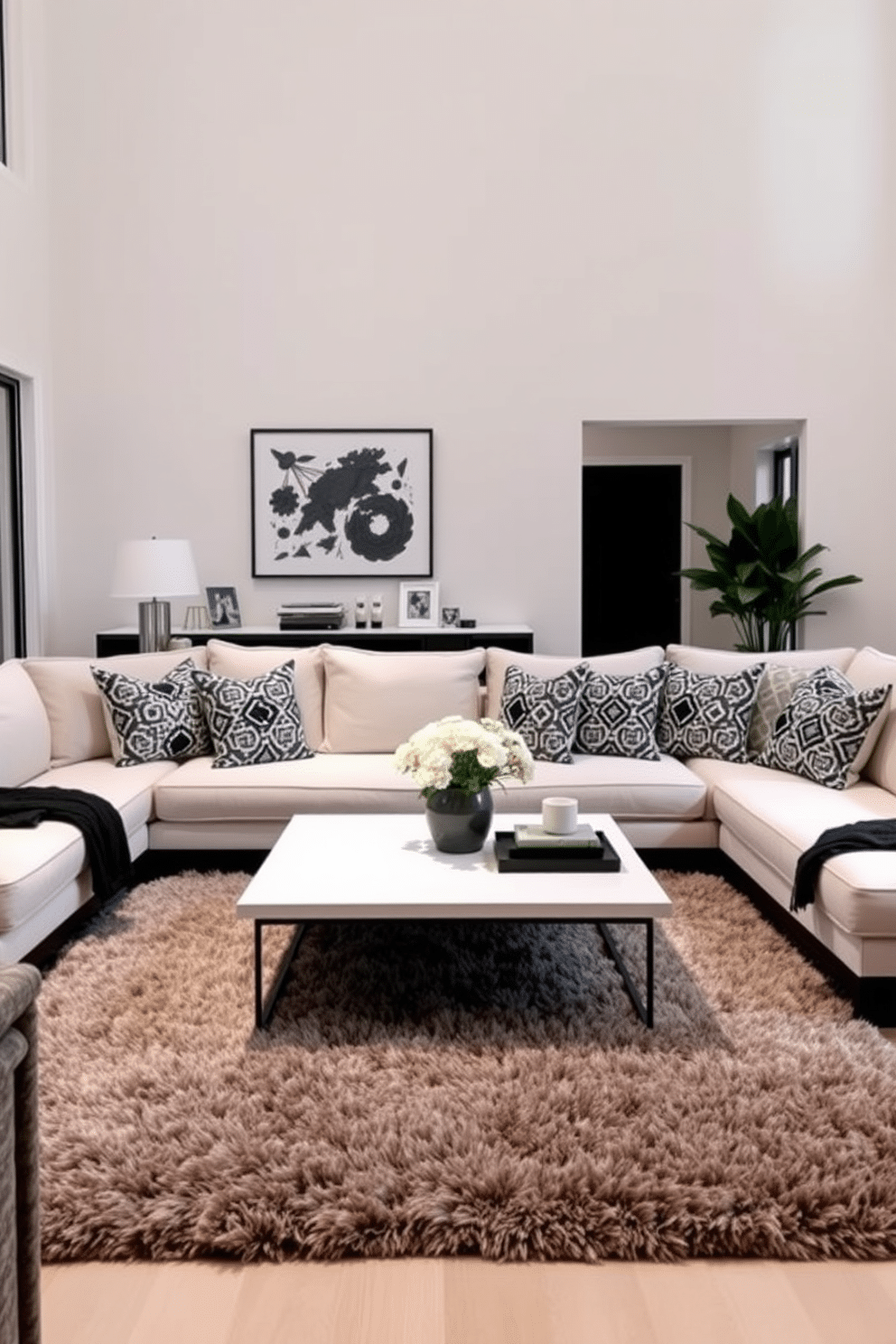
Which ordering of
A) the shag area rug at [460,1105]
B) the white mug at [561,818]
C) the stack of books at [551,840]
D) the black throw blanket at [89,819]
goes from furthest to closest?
1. the black throw blanket at [89,819]
2. the white mug at [561,818]
3. the stack of books at [551,840]
4. the shag area rug at [460,1105]

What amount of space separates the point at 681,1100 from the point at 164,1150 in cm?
105

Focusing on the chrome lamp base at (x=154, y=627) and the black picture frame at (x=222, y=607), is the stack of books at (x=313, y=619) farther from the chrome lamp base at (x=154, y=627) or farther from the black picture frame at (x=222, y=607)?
the chrome lamp base at (x=154, y=627)

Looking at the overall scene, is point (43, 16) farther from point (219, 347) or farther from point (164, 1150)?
point (164, 1150)

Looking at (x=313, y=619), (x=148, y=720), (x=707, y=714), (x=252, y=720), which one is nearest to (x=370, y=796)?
(x=252, y=720)

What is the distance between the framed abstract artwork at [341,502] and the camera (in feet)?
20.1

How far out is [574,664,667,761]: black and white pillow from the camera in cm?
450

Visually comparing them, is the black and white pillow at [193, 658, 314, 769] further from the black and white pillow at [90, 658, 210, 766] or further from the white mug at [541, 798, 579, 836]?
the white mug at [541, 798, 579, 836]

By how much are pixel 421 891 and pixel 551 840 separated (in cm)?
42

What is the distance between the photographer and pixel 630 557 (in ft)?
29.3

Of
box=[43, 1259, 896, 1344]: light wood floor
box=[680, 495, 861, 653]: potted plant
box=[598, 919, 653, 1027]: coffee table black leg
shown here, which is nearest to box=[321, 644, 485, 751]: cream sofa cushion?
box=[598, 919, 653, 1027]: coffee table black leg

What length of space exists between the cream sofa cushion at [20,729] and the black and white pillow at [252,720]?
2.03 feet

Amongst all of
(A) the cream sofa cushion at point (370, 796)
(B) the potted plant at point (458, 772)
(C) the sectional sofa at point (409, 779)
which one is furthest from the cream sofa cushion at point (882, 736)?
(B) the potted plant at point (458, 772)

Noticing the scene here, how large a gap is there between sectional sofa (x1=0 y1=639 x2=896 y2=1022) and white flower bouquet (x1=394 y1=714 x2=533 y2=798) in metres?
0.74

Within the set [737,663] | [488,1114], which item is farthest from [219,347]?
[488,1114]
